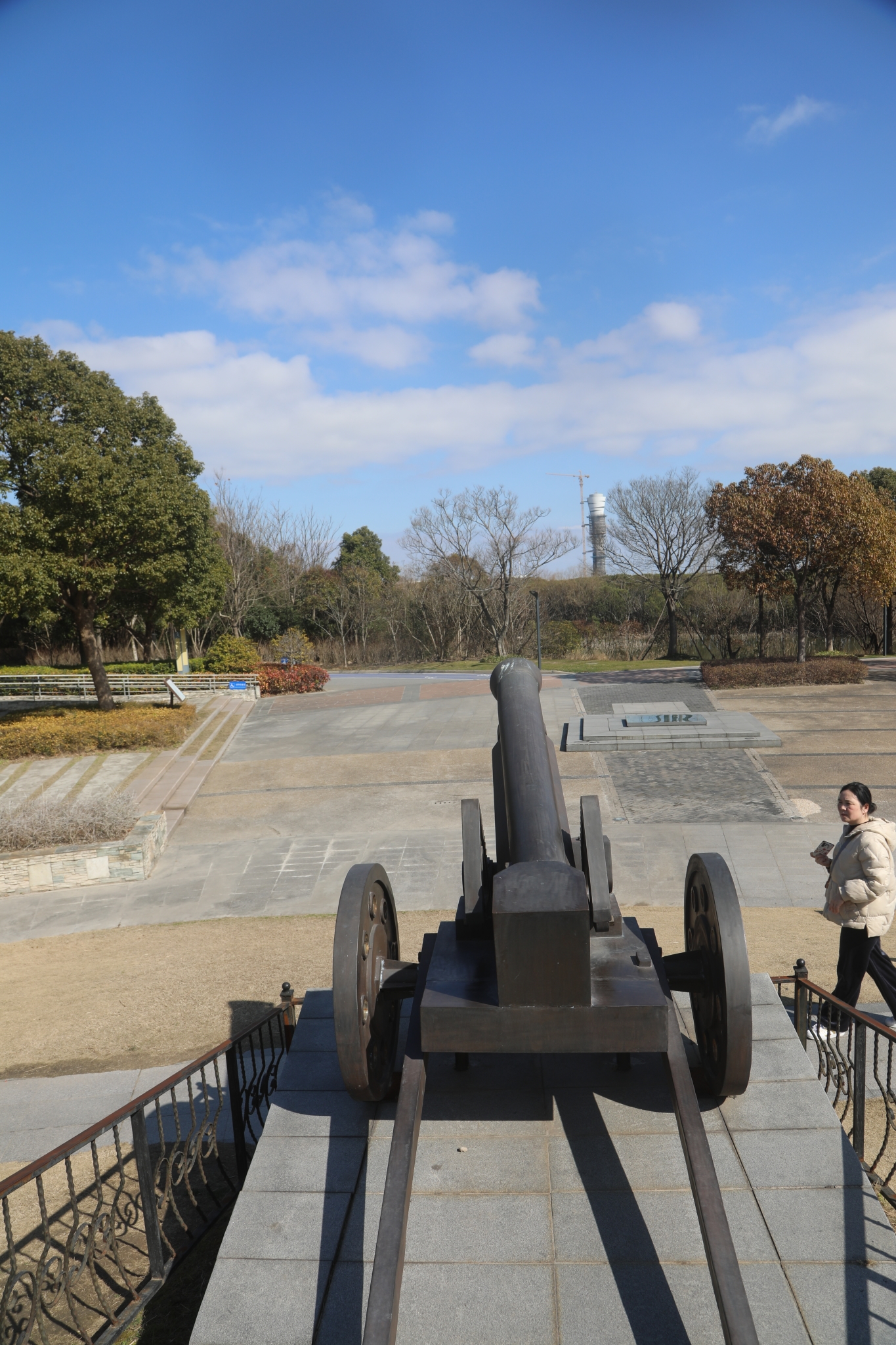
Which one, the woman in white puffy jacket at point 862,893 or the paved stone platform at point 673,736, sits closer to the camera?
the woman in white puffy jacket at point 862,893

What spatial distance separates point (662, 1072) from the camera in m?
3.98

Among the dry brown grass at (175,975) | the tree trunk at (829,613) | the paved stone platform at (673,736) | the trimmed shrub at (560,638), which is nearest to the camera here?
the dry brown grass at (175,975)

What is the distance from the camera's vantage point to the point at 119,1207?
3.90 metres

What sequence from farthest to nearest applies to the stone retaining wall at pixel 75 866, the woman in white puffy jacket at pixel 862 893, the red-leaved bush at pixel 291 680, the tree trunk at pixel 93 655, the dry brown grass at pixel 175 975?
the red-leaved bush at pixel 291 680, the tree trunk at pixel 93 655, the stone retaining wall at pixel 75 866, the dry brown grass at pixel 175 975, the woman in white puffy jacket at pixel 862 893

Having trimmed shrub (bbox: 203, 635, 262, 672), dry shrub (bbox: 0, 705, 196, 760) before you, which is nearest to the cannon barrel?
dry shrub (bbox: 0, 705, 196, 760)

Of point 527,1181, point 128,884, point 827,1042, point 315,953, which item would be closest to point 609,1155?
point 527,1181

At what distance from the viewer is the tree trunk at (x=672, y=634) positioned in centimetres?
3169

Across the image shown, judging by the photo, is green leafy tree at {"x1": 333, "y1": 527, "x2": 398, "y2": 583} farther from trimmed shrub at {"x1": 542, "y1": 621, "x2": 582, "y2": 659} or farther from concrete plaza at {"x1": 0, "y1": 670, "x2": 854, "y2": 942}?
concrete plaza at {"x1": 0, "y1": 670, "x2": 854, "y2": 942}

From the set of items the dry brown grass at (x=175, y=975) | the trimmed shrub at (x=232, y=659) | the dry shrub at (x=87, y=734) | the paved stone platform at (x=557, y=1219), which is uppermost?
the trimmed shrub at (x=232, y=659)

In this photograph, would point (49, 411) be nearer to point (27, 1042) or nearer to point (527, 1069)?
point (27, 1042)

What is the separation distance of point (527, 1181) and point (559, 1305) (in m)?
0.54

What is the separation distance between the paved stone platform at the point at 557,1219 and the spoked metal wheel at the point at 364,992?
249 mm

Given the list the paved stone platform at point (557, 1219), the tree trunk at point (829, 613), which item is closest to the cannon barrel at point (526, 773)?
the paved stone platform at point (557, 1219)

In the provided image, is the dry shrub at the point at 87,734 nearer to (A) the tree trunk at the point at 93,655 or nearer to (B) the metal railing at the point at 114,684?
(A) the tree trunk at the point at 93,655
